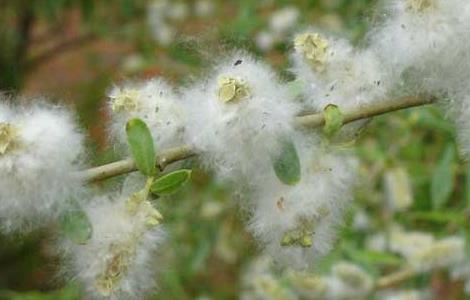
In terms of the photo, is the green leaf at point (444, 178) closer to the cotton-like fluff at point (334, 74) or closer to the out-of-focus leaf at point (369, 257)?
the out-of-focus leaf at point (369, 257)

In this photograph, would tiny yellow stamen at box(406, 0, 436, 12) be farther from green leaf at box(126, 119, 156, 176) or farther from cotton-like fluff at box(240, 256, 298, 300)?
cotton-like fluff at box(240, 256, 298, 300)

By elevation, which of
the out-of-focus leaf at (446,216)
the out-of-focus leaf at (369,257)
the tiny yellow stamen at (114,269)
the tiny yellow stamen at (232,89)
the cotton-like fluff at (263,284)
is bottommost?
the cotton-like fluff at (263,284)

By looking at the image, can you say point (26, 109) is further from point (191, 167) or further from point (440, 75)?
point (440, 75)

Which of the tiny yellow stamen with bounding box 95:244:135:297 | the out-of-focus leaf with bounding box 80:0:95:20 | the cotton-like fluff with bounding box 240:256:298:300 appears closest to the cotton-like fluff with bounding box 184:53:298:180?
the tiny yellow stamen with bounding box 95:244:135:297

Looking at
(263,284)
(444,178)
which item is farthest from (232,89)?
(263,284)

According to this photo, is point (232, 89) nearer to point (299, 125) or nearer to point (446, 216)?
point (299, 125)

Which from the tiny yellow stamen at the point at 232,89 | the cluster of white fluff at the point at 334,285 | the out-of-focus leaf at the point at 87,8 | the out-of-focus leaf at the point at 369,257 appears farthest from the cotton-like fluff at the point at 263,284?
the out-of-focus leaf at the point at 87,8
